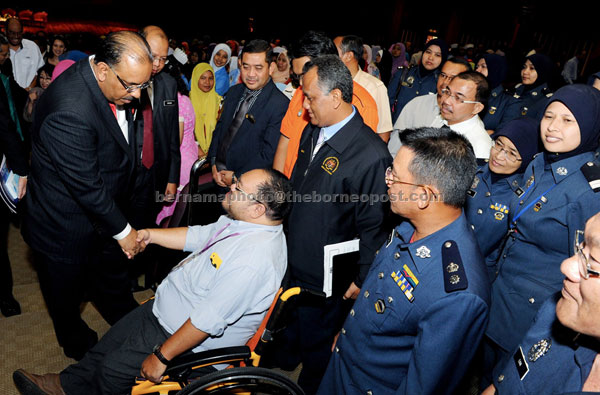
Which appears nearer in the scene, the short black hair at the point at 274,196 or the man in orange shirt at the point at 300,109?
the short black hair at the point at 274,196

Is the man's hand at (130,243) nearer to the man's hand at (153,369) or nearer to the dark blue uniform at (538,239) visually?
the man's hand at (153,369)

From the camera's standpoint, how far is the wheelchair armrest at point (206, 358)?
1.56 meters

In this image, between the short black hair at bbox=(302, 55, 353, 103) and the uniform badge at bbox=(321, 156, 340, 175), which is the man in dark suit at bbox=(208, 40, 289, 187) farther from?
the uniform badge at bbox=(321, 156, 340, 175)

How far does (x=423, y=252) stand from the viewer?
136 centimetres

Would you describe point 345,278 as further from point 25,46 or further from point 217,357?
point 25,46

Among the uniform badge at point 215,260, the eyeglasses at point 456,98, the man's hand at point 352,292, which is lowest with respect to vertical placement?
the man's hand at point 352,292

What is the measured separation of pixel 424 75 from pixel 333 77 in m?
3.04

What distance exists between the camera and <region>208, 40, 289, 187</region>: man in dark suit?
3031 millimetres

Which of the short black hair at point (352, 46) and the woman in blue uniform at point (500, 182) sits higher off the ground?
the short black hair at point (352, 46)

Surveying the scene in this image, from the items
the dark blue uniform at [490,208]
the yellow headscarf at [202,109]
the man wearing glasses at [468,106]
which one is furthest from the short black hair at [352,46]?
the yellow headscarf at [202,109]

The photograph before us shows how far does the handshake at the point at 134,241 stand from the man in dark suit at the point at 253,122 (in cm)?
97

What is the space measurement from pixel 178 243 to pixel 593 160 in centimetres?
216

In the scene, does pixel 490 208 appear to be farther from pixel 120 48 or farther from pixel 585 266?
pixel 120 48

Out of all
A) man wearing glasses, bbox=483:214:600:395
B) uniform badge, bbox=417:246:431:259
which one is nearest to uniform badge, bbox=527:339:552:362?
man wearing glasses, bbox=483:214:600:395
